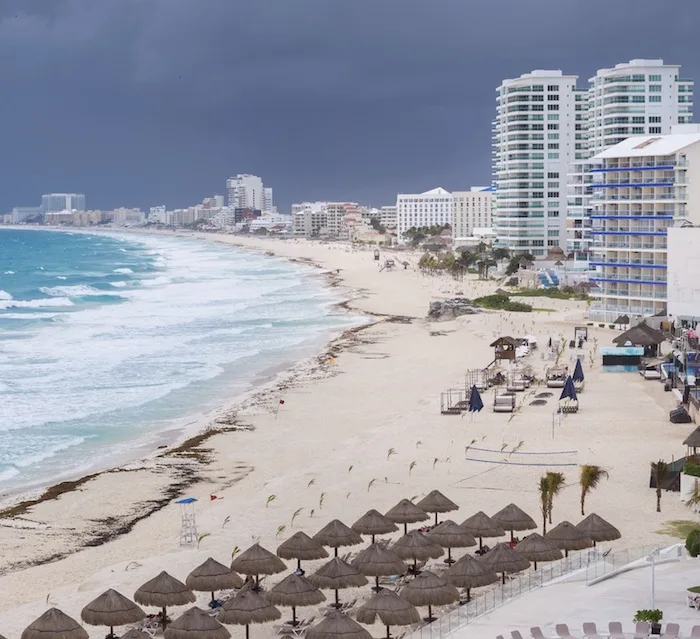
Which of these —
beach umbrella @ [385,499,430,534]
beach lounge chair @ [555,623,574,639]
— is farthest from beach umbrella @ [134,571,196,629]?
beach lounge chair @ [555,623,574,639]

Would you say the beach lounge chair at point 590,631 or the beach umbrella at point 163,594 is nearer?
the beach lounge chair at point 590,631

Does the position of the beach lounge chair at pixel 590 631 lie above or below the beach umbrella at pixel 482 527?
above

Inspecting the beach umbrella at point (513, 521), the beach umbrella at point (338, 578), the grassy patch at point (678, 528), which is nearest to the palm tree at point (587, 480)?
the grassy patch at point (678, 528)

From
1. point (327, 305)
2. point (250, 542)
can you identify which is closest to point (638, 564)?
point (250, 542)

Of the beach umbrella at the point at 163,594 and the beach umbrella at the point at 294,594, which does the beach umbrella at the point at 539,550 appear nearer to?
the beach umbrella at the point at 294,594

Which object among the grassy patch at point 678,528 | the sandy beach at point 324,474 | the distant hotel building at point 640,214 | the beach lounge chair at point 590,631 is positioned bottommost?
the sandy beach at point 324,474

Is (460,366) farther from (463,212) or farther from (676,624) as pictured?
(463,212)
